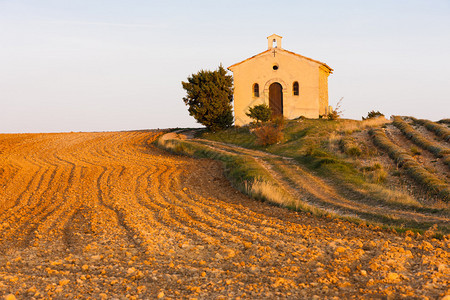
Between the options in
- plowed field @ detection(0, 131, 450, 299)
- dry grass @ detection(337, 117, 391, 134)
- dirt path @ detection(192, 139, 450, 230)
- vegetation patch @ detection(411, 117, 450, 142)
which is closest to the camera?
plowed field @ detection(0, 131, 450, 299)

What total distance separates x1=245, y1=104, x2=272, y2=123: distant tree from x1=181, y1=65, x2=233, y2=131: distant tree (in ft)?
9.31

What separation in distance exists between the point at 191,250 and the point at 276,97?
26.7 meters

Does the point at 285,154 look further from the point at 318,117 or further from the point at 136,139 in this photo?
the point at 136,139

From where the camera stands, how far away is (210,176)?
18109 millimetres

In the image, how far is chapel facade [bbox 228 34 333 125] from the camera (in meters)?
32.9

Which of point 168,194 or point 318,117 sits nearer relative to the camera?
point 168,194

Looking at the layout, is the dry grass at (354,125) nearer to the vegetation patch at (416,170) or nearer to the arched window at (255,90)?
the vegetation patch at (416,170)

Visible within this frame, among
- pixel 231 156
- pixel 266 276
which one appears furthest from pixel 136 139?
pixel 266 276

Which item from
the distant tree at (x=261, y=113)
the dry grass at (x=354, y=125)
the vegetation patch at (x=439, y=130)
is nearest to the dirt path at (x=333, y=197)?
the dry grass at (x=354, y=125)

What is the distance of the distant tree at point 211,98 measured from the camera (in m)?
32.6

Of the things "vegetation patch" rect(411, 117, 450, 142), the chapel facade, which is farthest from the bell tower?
"vegetation patch" rect(411, 117, 450, 142)

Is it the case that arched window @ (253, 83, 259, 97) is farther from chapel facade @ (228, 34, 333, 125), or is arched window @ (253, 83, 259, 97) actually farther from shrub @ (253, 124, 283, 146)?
shrub @ (253, 124, 283, 146)

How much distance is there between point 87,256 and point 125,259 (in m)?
0.76

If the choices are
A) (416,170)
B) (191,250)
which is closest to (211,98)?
(416,170)
